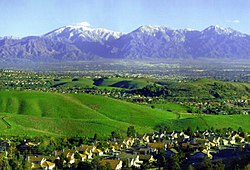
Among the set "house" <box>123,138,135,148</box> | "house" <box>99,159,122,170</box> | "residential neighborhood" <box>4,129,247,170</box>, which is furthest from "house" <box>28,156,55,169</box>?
"house" <box>123,138,135,148</box>

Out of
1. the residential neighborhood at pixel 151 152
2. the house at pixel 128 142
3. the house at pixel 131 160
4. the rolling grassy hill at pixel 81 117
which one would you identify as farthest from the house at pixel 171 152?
the rolling grassy hill at pixel 81 117

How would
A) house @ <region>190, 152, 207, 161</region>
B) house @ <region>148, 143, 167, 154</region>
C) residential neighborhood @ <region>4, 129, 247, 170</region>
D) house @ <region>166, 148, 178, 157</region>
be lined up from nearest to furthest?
residential neighborhood @ <region>4, 129, 247, 170</region> < house @ <region>190, 152, 207, 161</region> < house @ <region>166, 148, 178, 157</region> < house @ <region>148, 143, 167, 154</region>

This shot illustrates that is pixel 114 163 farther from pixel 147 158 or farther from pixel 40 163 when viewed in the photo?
pixel 40 163

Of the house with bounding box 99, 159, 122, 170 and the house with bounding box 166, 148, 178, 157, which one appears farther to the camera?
the house with bounding box 166, 148, 178, 157

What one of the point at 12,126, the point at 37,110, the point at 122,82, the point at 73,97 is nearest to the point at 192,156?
the point at 12,126

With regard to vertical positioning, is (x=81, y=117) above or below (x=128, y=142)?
below

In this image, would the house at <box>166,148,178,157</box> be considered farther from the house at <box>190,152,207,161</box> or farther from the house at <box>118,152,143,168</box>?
the house at <box>118,152,143,168</box>

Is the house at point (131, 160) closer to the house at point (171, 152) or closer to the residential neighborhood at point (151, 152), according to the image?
the residential neighborhood at point (151, 152)

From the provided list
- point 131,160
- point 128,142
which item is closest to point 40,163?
point 131,160

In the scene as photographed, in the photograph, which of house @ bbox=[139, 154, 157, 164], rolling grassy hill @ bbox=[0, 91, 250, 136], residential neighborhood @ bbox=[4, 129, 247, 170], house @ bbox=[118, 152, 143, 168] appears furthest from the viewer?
rolling grassy hill @ bbox=[0, 91, 250, 136]
